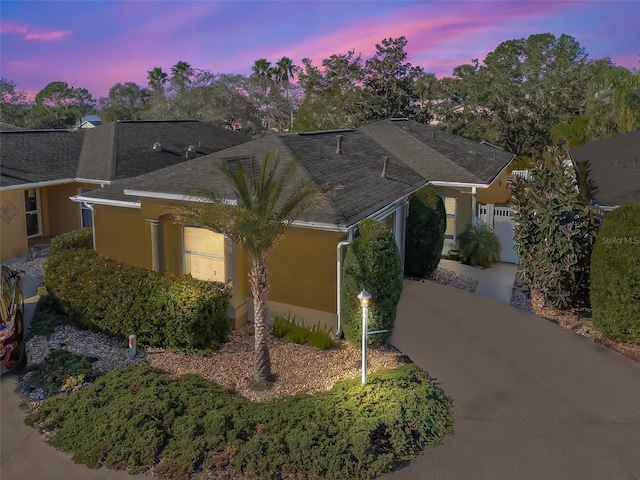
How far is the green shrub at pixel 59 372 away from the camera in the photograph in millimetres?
8844

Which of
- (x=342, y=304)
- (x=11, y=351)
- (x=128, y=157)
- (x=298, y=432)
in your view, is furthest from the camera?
(x=128, y=157)

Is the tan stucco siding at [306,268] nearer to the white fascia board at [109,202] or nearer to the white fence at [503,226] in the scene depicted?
the white fascia board at [109,202]

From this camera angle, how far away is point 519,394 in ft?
27.8

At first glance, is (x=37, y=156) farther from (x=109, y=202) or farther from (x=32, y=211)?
(x=109, y=202)

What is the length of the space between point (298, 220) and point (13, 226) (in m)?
12.8

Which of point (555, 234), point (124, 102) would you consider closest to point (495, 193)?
point (555, 234)

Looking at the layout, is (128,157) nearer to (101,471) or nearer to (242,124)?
(101,471)

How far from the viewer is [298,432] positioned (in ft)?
23.2

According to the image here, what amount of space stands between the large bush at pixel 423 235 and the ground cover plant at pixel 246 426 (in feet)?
22.3

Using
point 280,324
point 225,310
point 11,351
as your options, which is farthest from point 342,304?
point 11,351

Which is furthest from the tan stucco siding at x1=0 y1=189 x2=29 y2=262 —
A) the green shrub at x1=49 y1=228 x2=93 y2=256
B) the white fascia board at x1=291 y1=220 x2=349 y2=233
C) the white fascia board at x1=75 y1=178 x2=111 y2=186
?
the white fascia board at x1=291 y1=220 x2=349 y2=233

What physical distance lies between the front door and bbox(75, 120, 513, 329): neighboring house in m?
6.41

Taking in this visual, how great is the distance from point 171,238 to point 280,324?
3.67 m

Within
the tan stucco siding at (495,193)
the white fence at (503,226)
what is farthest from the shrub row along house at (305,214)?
the tan stucco siding at (495,193)
